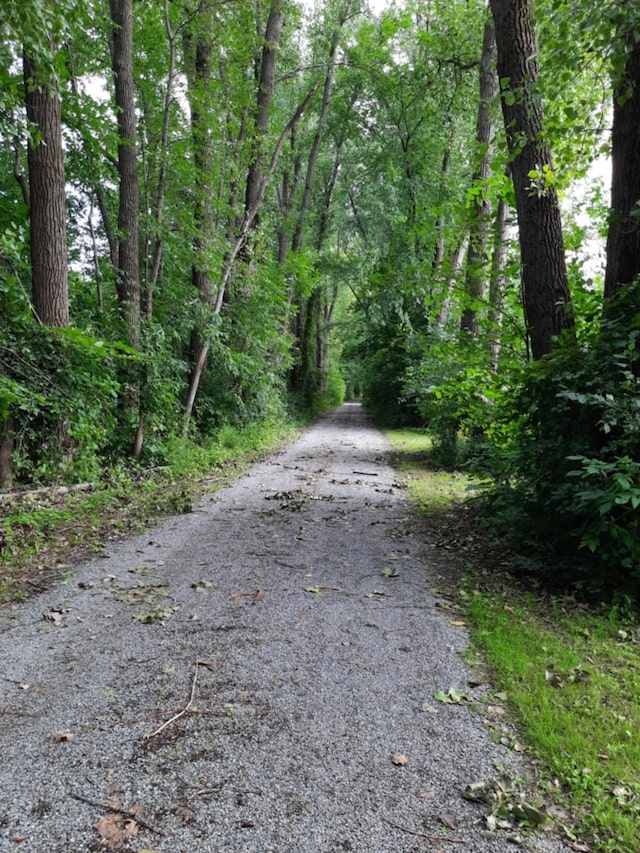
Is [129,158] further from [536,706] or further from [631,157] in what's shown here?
[536,706]

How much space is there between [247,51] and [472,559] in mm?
12261

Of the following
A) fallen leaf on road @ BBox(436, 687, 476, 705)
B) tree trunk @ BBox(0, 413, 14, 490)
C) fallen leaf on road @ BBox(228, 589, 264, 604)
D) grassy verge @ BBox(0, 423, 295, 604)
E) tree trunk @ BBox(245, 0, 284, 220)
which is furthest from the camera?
tree trunk @ BBox(245, 0, 284, 220)

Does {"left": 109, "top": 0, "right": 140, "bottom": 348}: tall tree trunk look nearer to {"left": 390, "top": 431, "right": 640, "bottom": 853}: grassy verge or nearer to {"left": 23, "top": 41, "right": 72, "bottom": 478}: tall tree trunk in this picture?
{"left": 23, "top": 41, "right": 72, "bottom": 478}: tall tree trunk

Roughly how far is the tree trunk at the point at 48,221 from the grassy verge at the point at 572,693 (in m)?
6.68

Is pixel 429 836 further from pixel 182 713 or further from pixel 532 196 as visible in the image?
pixel 532 196

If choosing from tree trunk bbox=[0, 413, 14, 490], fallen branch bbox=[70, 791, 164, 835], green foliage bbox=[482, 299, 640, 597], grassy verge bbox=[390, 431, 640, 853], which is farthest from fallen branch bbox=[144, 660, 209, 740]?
tree trunk bbox=[0, 413, 14, 490]

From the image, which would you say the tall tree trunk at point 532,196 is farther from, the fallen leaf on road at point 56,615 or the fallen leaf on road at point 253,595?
the fallen leaf on road at point 56,615

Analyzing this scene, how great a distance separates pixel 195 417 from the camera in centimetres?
1220

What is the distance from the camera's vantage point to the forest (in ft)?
14.0

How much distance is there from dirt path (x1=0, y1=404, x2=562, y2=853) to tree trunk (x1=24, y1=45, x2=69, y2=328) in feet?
14.1

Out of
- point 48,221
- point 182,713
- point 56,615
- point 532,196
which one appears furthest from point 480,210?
point 182,713

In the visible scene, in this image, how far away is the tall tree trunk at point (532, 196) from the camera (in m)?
5.17

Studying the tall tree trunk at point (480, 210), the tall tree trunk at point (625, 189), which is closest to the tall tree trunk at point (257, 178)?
the tall tree trunk at point (480, 210)

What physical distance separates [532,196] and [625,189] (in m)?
1.03
